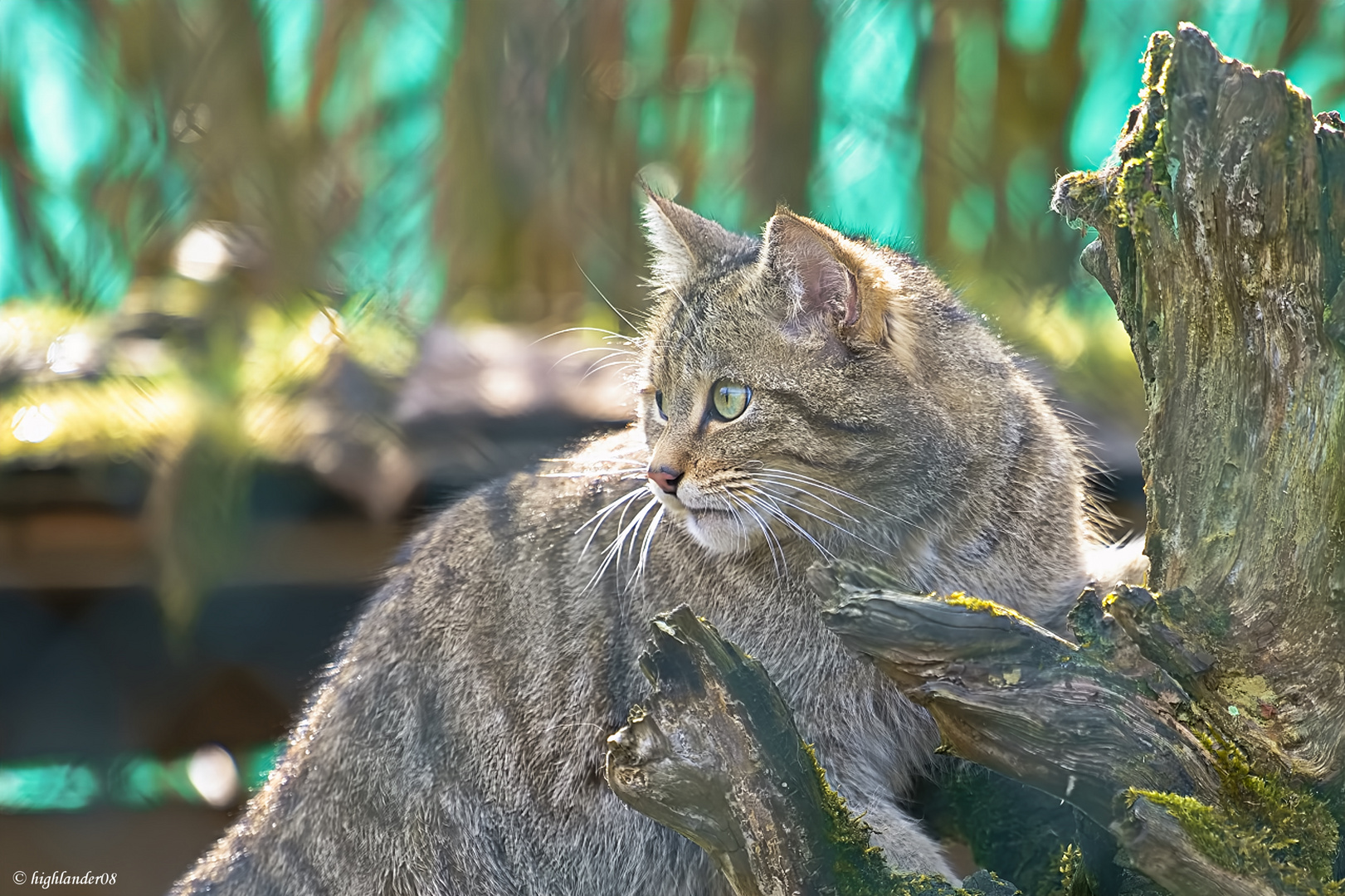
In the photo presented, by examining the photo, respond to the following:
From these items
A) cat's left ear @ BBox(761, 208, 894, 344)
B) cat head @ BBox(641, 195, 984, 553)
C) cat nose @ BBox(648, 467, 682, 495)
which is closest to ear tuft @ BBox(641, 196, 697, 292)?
cat head @ BBox(641, 195, 984, 553)

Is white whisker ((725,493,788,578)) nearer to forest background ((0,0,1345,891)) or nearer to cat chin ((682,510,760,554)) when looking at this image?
cat chin ((682,510,760,554))

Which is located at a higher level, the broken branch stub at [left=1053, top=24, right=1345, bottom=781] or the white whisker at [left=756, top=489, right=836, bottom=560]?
the broken branch stub at [left=1053, top=24, right=1345, bottom=781]

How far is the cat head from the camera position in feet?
8.21

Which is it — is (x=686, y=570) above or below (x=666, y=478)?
below

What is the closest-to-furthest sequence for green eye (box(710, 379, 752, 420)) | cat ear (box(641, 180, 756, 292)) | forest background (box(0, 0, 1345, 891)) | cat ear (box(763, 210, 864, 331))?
cat ear (box(763, 210, 864, 331)) < green eye (box(710, 379, 752, 420)) < cat ear (box(641, 180, 756, 292)) < forest background (box(0, 0, 1345, 891))

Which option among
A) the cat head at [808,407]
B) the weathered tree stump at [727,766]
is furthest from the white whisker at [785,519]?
the weathered tree stump at [727,766]

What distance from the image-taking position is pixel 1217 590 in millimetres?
1824

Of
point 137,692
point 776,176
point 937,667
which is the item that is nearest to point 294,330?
point 137,692

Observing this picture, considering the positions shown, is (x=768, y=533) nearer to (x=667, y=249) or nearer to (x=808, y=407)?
(x=808, y=407)

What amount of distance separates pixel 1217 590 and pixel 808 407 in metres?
0.91

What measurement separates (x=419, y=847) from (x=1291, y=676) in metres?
1.91

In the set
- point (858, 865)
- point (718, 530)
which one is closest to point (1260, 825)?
point (858, 865)

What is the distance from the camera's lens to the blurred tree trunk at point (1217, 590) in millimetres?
1646

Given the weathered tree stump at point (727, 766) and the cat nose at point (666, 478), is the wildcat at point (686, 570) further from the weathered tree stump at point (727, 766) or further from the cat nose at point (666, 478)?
the weathered tree stump at point (727, 766)
